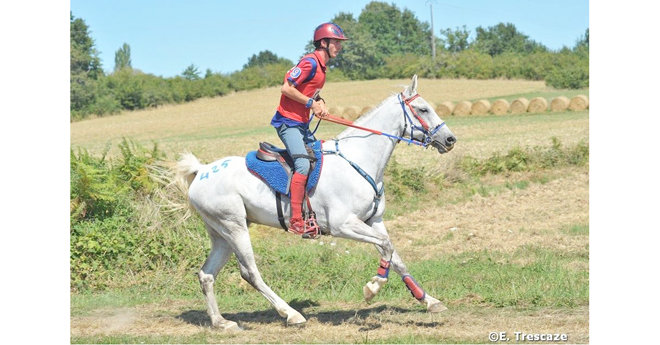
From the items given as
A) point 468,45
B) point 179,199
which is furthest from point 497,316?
point 468,45

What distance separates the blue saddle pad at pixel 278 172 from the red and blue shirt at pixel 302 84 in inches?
15.4

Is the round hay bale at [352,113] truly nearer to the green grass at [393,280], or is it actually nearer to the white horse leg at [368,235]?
the green grass at [393,280]

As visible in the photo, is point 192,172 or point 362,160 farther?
point 192,172

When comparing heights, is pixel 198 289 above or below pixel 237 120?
below

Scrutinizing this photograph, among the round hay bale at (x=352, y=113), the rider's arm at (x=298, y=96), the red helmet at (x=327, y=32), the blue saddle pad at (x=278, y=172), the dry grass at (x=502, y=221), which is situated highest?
the round hay bale at (x=352, y=113)

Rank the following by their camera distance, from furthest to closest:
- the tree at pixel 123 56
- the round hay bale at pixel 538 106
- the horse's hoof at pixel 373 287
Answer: the tree at pixel 123 56 < the round hay bale at pixel 538 106 < the horse's hoof at pixel 373 287

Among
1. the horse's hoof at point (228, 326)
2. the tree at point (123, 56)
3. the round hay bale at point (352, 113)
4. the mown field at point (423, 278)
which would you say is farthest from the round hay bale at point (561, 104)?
the tree at point (123, 56)

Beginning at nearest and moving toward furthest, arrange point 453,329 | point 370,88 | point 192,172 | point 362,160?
point 453,329 → point 362,160 → point 192,172 → point 370,88

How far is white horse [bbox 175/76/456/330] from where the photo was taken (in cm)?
821

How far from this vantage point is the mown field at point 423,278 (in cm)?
804

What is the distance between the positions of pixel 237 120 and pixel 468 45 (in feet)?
135

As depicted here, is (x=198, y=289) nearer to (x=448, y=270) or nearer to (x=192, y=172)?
(x=192, y=172)

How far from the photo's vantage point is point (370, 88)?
61.7 meters

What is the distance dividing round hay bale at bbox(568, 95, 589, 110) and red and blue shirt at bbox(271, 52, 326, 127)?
3281 centimetres
